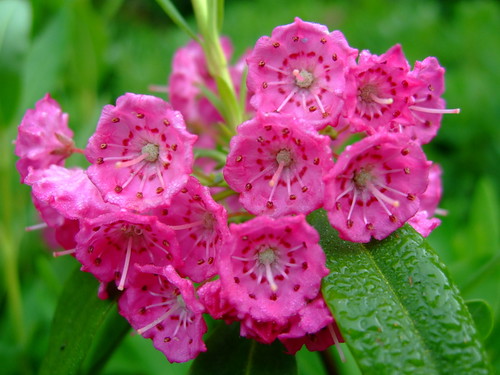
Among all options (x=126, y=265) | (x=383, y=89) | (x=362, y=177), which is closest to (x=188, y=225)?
(x=126, y=265)

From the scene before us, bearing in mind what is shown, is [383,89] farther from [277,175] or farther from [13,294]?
[13,294]

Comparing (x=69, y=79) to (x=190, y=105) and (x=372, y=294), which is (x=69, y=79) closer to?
(x=190, y=105)

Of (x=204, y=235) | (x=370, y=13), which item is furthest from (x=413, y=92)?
(x=370, y=13)

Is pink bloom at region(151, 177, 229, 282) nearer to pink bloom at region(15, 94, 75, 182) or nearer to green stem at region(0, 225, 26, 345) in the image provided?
pink bloom at region(15, 94, 75, 182)

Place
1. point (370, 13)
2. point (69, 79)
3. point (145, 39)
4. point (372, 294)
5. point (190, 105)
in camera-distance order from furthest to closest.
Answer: point (145, 39)
point (370, 13)
point (69, 79)
point (190, 105)
point (372, 294)

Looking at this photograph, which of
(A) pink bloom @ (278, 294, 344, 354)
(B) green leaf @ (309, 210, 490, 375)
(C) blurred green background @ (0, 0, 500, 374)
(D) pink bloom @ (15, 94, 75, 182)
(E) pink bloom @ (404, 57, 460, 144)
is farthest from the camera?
(C) blurred green background @ (0, 0, 500, 374)

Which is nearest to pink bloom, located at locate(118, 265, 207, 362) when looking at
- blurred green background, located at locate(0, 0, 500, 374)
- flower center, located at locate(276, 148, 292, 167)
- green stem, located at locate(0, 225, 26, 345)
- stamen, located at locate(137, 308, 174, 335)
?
stamen, located at locate(137, 308, 174, 335)
